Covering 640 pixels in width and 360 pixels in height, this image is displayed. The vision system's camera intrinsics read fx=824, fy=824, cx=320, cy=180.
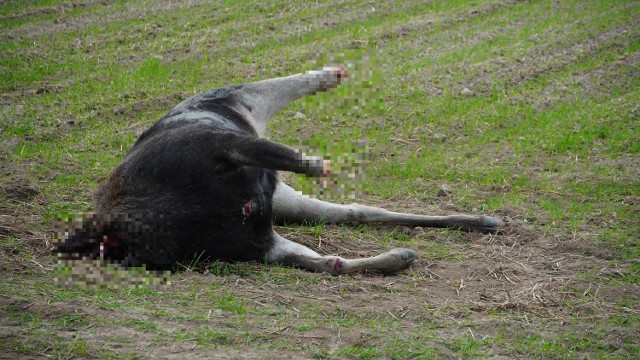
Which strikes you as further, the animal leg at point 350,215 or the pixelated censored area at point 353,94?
the pixelated censored area at point 353,94

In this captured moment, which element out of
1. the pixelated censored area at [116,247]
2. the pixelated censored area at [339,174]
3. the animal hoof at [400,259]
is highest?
the pixelated censored area at [116,247]

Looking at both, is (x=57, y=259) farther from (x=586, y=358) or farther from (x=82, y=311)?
(x=586, y=358)

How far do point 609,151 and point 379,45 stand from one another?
386 cm

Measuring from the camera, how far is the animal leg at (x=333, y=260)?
5414mm

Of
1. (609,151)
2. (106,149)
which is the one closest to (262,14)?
(106,149)

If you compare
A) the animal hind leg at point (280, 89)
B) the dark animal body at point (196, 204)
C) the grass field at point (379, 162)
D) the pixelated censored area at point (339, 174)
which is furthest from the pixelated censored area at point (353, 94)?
the dark animal body at point (196, 204)

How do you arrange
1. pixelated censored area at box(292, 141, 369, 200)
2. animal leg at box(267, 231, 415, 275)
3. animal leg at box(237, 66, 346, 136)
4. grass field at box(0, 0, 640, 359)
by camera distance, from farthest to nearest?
pixelated censored area at box(292, 141, 369, 200), animal leg at box(237, 66, 346, 136), animal leg at box(267, 231, 415, 275), grass field at box(0, 0, 640, 359)

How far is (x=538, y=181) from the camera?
292 inches

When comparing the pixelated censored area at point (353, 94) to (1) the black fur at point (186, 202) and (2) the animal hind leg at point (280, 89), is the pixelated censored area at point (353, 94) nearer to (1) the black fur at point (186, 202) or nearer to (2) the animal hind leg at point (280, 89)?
(2) the animal hind leg at point (280, 89)

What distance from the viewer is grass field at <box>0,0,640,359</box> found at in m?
4.32

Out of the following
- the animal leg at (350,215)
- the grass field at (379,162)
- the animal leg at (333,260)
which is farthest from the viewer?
the animal leg at (350,215)

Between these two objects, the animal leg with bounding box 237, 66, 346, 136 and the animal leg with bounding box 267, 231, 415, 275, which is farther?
→ the animal leg with bounding box 237, 66, 346, 136

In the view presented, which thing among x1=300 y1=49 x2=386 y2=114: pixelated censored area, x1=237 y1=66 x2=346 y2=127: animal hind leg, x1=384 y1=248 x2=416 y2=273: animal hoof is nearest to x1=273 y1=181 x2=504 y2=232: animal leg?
x1=237 y1=66 x2=346 y2=127: animal hind leg

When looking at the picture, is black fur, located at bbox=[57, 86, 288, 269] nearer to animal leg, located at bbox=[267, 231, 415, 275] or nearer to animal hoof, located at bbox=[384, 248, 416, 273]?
animal leg, located at bbox=[267, 231, 415, 275]
